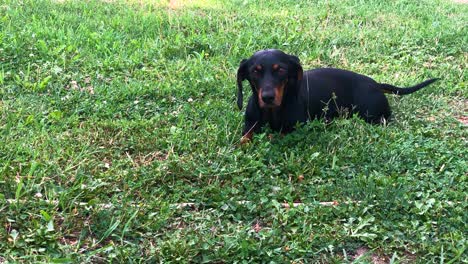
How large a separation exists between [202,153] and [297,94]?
3.03 feet

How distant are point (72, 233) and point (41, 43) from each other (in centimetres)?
306

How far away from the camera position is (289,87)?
4.11 metres

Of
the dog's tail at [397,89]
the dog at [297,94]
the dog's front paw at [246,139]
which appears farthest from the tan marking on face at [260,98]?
the dog's tail at [397,89]

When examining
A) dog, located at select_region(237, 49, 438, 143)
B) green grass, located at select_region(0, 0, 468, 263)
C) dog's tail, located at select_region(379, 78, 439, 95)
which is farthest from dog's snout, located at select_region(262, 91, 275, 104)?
dog's tail, located at select_region(379, 78, 439, 95)

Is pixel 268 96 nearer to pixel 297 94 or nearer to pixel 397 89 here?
pixel 297 94

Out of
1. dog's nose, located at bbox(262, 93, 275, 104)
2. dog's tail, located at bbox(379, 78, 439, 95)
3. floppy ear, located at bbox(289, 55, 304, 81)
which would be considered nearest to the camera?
dog's nose, located at bbox(262, 93, 275, 104)

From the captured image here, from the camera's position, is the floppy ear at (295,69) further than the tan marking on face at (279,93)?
Yes

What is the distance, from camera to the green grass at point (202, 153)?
286 centimetres

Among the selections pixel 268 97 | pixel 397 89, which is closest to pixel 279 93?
pixel 268 97

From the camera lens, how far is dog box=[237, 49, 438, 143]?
12.9 ft

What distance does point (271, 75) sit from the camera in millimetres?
3912

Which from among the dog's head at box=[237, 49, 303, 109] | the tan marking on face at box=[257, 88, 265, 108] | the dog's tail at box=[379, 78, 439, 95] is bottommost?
the dog's tail at box=[379, 78, 439, 95]

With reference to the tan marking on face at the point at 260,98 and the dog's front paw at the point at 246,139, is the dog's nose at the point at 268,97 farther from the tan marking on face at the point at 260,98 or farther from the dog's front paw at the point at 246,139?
the dog's front paw at the point at 246,139

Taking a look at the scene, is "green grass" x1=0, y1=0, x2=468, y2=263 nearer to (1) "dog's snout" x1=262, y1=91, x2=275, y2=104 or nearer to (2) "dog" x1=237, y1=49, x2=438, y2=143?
(2) "dog" x1=237, y1=49, x2=438, y2=143
